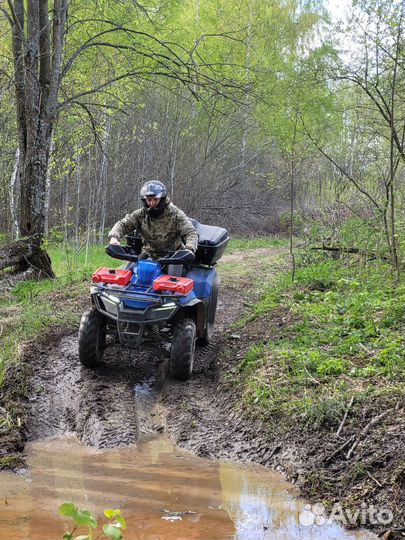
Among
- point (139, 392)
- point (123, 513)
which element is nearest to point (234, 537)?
point (123, 513)

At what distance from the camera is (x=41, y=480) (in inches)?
137

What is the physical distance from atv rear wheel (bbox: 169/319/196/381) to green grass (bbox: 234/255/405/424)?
490mm

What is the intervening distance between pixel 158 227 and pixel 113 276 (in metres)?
1.04

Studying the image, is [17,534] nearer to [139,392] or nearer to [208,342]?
[139,392]

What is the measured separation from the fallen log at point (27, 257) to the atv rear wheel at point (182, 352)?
5288mm

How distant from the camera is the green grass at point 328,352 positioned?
4328 mm

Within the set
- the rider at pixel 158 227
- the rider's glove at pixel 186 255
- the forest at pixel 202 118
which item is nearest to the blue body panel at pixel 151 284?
the rider's glove at pixel 186 255

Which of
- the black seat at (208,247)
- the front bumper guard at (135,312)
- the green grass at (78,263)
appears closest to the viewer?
the front bumper guard at (135,312)

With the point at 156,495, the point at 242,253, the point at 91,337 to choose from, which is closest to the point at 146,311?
the point at 91,337

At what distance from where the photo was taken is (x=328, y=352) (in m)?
5.30

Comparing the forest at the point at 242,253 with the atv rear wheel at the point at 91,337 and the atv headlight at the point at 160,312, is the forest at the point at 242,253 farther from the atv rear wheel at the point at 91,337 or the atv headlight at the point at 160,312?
the atv headlight at the point at 160,312

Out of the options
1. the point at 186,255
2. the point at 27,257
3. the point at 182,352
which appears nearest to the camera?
the point at 182,352

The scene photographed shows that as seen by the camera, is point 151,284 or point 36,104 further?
point 36,104

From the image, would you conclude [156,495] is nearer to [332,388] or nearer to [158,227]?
[332,388]
